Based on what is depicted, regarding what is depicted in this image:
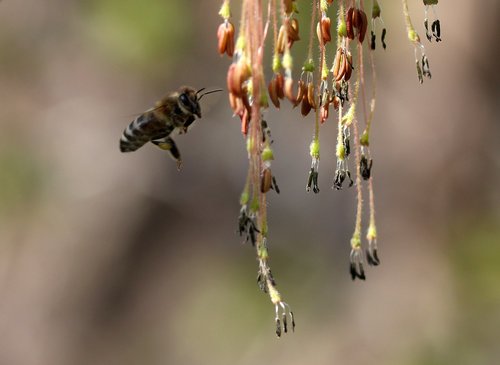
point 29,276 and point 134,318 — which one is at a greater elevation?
point 29,276

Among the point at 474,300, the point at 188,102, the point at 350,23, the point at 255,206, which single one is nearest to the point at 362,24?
the point at 350,23

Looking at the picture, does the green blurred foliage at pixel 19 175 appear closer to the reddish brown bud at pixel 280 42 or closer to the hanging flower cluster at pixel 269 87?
the hanging flower cluster at pixel 269 87

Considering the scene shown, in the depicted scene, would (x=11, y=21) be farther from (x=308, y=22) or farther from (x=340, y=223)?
(x=340, y=223)

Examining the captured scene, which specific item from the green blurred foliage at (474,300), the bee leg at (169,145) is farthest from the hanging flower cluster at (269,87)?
the green blurred foliage at (474,300)

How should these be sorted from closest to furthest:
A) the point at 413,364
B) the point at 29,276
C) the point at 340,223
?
the point at 413,364 → the point at 340,223 → the point at 29,276

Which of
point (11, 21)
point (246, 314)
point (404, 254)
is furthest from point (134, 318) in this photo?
point (11, 21)

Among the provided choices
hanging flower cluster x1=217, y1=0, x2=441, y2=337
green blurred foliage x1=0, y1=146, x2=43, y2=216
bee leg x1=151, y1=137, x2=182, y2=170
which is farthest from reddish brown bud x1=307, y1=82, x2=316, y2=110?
green blurred foliage x1=0, y1=146, x2=43, y2=216

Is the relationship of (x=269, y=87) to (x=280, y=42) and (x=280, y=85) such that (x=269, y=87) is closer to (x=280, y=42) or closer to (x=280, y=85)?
(x=280, y=85)
